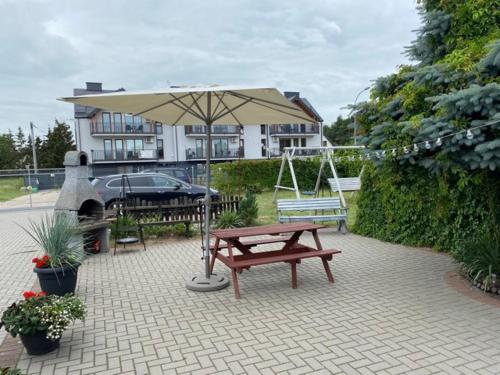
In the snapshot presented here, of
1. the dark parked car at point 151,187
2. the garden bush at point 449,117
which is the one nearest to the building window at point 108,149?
the dark parked car at point 151,187

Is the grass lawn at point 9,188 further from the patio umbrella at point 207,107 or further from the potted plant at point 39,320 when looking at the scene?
the potted plant at point 39,320

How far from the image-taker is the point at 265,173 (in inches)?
968

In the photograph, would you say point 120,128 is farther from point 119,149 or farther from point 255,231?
point 255,231

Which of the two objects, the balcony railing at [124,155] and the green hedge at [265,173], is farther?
the balcony railing at [124,155]

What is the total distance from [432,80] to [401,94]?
538 mm

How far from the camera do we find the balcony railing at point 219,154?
166 ft

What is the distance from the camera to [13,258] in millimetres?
8164

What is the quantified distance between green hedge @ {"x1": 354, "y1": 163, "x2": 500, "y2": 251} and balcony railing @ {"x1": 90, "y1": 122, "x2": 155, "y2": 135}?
139ft

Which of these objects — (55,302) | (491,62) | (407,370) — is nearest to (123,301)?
(55,302)

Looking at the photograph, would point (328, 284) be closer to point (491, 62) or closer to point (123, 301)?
point (123, 301)

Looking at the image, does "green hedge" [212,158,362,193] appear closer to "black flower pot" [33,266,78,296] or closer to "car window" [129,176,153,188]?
"car window" [129,176,153,188]

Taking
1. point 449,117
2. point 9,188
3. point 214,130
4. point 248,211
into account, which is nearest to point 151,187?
point 248,211

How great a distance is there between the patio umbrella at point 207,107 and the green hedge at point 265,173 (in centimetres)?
1499

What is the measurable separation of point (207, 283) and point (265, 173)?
1905 centimetres
